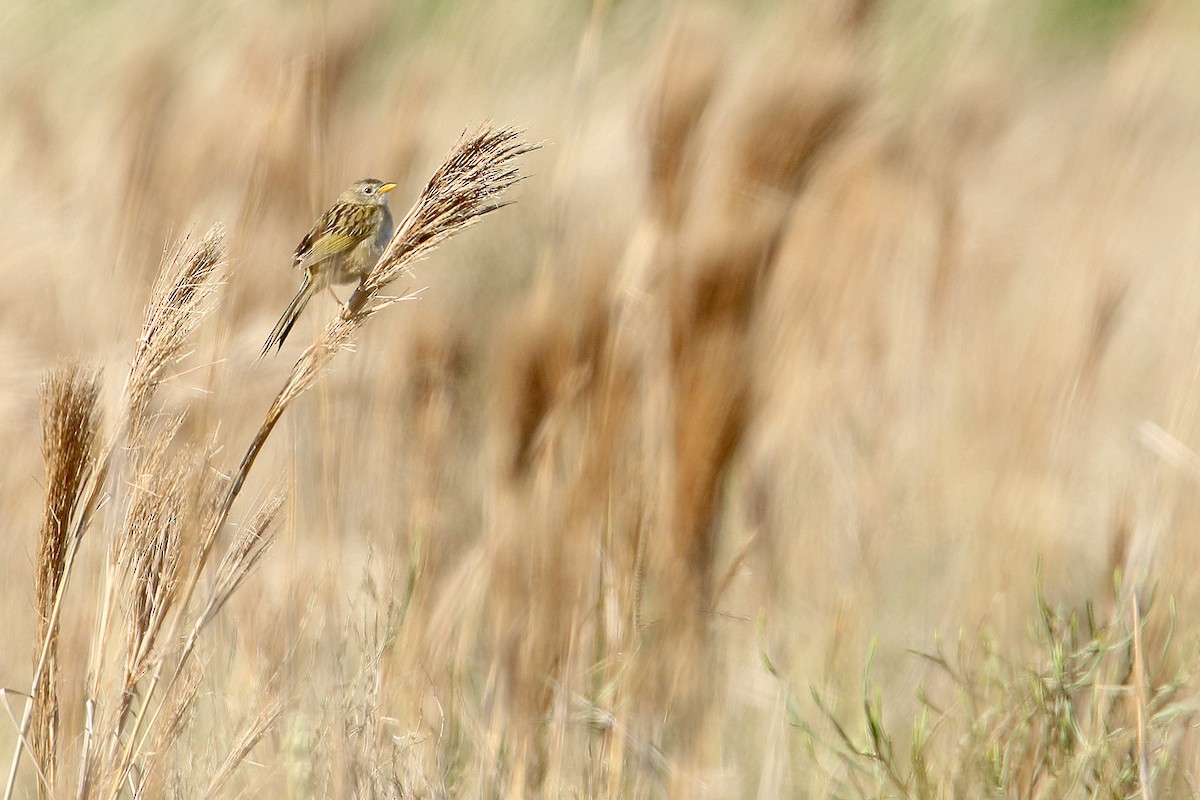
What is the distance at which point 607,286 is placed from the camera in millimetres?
1162

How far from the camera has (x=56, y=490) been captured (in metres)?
0.80

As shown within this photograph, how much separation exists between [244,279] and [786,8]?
607mm

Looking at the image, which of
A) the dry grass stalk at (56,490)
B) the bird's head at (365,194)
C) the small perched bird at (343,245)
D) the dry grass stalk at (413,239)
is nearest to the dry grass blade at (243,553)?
the dry grass stalk at (413,239)

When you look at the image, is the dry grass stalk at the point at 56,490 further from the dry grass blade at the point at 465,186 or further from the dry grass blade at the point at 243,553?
the dry grass blade at the point at 465,186

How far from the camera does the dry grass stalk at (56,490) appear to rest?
2.58 ft

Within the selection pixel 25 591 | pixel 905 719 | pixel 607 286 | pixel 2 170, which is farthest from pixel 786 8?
pixel 25 591

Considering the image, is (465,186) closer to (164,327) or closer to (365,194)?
(164,327)

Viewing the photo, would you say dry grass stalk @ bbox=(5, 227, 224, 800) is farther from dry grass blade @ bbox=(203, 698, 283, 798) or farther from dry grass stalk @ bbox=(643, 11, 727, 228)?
dry grass stalk @ bbox=(643, 11, 727, 228)

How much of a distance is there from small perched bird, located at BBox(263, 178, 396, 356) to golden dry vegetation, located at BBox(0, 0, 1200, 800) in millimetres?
51

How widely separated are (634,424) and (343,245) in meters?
0.48

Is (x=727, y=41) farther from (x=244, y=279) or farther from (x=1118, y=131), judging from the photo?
(x=244, y=279)

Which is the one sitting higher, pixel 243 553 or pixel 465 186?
pixel 465 186

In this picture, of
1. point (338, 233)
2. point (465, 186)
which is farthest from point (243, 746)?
point (338, 233)

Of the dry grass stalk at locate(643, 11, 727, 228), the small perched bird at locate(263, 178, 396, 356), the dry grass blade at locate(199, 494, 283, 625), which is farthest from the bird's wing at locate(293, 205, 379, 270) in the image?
the dry grass blade at locate(199, 494, 283, 625)
